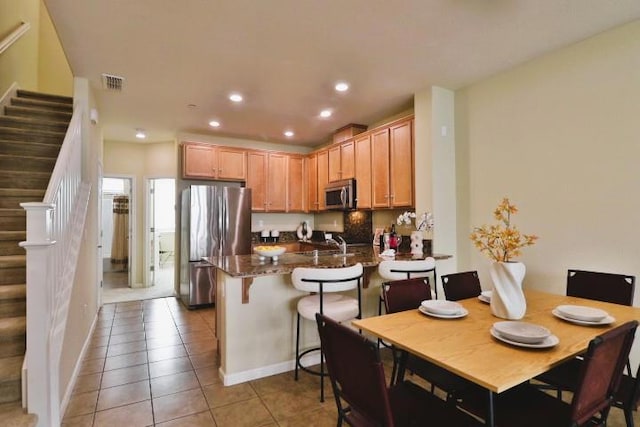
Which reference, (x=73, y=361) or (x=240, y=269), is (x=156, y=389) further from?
(x=240, y=269)

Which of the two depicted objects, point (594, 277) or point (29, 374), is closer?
point (29, 374)

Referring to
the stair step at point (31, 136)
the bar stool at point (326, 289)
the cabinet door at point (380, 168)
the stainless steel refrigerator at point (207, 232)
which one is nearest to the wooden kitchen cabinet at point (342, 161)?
the cabinet door at point (380, 168)

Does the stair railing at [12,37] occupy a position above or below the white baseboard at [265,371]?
above

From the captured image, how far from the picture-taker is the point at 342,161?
4.85 metres

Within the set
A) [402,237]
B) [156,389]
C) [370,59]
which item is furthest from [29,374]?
[402,237]

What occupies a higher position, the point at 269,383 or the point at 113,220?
the point at 113,220

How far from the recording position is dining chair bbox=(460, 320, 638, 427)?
1184mm

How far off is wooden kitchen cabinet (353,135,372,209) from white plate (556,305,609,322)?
263 cm

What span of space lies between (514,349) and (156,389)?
2.50 meters

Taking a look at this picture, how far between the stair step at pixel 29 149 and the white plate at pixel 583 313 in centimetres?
464

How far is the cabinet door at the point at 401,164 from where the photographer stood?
377 cm

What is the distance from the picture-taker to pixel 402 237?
164 inches

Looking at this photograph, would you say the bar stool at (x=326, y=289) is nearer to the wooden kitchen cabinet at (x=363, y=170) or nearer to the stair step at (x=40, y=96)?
the wooden kitchen cabinet at (x=363, y=170)

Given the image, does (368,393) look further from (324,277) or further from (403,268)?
(403,268)
